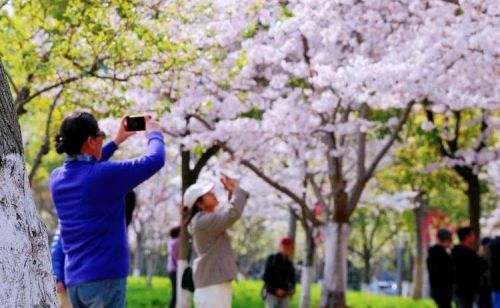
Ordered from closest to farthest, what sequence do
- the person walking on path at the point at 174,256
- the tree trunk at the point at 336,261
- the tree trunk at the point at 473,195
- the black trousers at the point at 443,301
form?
the black trousers at the point at 443,301 → the person walking on path at the point at 174,256 → the tree trunk at the point at 336,261 → the tree trunk at the point at 473,195

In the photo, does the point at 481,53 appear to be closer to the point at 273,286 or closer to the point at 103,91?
the point at 273,286

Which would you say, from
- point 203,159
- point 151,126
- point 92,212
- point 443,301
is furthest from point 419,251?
point 92,212

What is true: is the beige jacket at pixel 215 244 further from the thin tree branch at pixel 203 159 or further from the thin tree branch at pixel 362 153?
the thin tree branch at pixel 362 153

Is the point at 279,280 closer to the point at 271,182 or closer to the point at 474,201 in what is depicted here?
the point at 271,182

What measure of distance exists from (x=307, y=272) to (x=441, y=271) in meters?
7.92

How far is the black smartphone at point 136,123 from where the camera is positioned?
191 inches

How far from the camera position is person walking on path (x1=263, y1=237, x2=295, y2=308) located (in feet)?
40.1

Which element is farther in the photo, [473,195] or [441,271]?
[473,195]

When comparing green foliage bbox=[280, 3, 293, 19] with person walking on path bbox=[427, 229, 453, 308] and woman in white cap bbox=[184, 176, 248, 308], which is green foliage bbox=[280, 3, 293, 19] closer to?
person walking on path bbox=[427, 229, 453, 308]

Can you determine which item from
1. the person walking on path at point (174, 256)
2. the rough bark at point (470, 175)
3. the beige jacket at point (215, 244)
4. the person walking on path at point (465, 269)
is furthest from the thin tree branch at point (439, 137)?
the beige jacket at point (215, 244)

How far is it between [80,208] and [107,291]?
0.48m

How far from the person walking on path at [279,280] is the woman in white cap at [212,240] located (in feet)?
17.2

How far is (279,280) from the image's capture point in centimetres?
1225

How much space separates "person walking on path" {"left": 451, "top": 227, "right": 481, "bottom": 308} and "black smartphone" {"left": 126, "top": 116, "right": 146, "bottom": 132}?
712 centimetres
